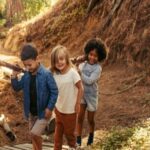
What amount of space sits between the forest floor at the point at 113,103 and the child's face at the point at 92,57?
188cm

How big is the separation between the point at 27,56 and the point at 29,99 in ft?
1.90

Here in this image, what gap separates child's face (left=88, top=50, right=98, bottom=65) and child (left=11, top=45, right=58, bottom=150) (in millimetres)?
1135

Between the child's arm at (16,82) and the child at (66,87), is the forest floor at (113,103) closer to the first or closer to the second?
the child at (66,87)

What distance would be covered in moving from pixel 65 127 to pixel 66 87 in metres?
0.58

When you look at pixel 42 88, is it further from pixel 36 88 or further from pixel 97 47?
pixel 97 47

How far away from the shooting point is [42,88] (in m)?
5.25

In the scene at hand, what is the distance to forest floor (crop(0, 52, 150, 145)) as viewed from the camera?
8.38 metres

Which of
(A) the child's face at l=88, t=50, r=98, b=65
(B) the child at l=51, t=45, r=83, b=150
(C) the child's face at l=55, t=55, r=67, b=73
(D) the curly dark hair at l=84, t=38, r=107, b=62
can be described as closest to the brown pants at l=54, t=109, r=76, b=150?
(B) the child at l=51, t=45, r=83, b=150

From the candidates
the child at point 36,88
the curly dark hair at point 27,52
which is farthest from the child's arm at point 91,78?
the curly dark hair at point 27,52

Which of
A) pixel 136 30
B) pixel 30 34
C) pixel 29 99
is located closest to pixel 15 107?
pixel 136 30

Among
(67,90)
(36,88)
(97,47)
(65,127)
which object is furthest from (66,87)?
(97,47)

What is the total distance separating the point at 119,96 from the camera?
9812mm

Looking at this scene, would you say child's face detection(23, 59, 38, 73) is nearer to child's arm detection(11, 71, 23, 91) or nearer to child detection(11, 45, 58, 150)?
child detection(11, 45, 58, 150)

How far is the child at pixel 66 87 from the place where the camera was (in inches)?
215
